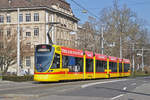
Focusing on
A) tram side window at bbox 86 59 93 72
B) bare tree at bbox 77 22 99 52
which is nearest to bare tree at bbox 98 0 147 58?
bare tree at bbox 77 22 99 52

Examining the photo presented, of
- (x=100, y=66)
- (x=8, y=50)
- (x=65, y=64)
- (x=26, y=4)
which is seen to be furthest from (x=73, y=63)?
(x=26, y=4)

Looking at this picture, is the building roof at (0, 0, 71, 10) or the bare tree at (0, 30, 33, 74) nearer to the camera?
the bare tree at (0, 30, 33, 74)

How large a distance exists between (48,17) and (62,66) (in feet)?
143

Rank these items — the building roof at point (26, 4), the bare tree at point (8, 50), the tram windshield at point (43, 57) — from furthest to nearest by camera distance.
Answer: the building roof at point (26, 4) → the bare tree at point (8, 50) → the tram windshield at point (43, 57)

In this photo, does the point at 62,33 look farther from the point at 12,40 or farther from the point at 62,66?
the point at 62,66

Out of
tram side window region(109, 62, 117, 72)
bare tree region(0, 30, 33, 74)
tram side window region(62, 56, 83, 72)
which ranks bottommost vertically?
tram side window region(109, 62, 117, 72)

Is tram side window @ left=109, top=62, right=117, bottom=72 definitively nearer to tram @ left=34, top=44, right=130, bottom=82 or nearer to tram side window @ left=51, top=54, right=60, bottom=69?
tram @ left=34, top=44, right=130, bottom=82

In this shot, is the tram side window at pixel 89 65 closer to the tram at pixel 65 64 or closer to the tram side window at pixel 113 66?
the tram at pixel 65 64

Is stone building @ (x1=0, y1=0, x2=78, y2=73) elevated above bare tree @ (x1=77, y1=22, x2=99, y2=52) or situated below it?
above

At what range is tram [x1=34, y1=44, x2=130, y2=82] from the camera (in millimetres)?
26625

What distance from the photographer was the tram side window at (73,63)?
28.6 m

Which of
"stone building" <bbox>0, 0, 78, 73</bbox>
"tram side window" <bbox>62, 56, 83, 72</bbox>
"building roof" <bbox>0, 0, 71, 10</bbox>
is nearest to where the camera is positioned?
"tram side window" <bbox>62, 56, 83, 72</bbox>

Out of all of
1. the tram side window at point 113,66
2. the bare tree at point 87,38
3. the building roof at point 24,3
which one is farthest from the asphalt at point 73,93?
the building roof at point 24,3

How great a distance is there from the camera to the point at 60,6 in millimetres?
74250
